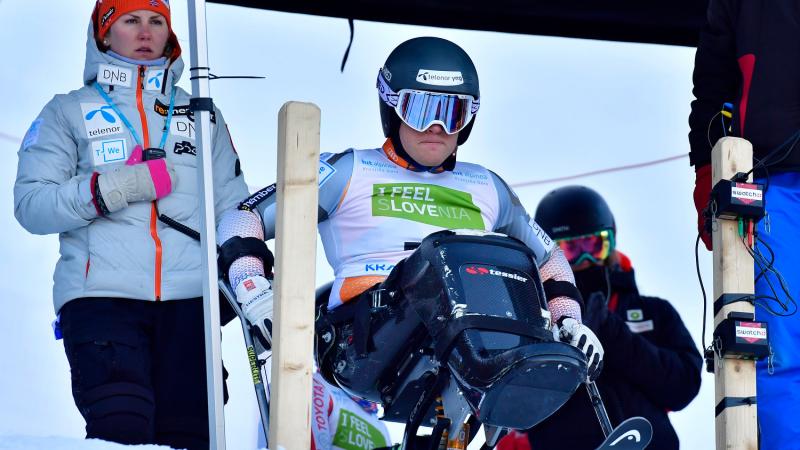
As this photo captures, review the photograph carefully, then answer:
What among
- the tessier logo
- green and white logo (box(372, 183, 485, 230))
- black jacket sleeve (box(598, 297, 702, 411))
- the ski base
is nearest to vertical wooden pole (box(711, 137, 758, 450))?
the ski base

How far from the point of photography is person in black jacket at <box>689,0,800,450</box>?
3.98 metres

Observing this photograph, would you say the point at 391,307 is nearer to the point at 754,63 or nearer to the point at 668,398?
the point at 754,63

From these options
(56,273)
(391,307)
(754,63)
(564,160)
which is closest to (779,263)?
(754,63)

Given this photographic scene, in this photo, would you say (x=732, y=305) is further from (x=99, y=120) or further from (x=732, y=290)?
(x=99, y=120)

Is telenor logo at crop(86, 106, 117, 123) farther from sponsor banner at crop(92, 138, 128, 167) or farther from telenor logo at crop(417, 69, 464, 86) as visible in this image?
telenor logo at crop(417, 69, 464, 86)

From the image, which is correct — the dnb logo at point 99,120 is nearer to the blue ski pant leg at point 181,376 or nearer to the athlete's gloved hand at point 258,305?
the blue ski pant leg at point 181,376

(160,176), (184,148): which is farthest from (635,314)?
(160,176)

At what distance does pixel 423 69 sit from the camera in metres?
4.56

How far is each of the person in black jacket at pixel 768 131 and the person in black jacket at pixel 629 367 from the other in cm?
91

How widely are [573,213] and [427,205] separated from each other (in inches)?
70.8

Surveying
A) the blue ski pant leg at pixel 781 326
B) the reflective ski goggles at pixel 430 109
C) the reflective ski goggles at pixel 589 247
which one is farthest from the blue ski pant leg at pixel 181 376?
the reflective ski goggles at pixel 589 247

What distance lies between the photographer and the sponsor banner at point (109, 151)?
14.9ft

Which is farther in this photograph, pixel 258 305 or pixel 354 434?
pixel 354 434

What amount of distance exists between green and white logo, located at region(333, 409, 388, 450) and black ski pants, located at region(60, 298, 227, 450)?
70cm
